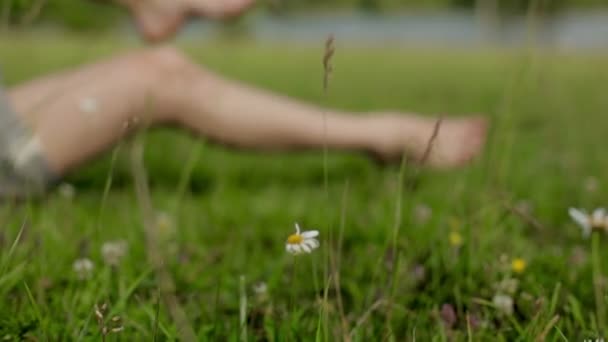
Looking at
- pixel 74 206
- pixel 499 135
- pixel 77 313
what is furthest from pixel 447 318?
pixel 74 206

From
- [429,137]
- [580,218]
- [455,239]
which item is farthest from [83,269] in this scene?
[429,137]

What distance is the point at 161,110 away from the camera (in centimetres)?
196

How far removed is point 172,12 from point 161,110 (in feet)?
0.87

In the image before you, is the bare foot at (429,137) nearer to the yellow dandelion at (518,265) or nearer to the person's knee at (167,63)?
the person's knee at (167,63)

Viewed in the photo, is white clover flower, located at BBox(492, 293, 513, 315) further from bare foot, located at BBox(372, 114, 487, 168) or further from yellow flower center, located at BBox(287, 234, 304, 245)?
bare foot, located at BBox(372, 114, 487, 168)

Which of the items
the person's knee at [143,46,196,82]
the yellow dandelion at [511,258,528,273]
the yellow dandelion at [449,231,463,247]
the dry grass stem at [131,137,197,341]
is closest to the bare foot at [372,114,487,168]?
the person's knee at [143,46,196,82]

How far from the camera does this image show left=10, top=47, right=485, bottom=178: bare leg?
1.84 m

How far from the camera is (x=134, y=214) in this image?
1749mm

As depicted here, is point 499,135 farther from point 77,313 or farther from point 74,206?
point 74,206

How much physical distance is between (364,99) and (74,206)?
12.5ft

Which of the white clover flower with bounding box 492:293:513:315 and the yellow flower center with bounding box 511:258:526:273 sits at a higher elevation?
the white clover flower with bounding box 492:293:513:315

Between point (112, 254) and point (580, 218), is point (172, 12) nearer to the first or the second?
point (112, 254)

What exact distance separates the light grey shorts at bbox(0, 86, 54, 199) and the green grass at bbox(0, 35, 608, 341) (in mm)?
66

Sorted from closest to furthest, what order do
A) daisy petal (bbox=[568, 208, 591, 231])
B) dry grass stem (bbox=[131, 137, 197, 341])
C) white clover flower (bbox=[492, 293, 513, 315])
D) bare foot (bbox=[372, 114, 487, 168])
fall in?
dry grass stem (bbox=[131, 137, 197, 341]) < daisy petal (bbox=[568, 208, 591, 231]) < white clover flower (bbox=[492, 293, 513, 315]) < bare foot (bbox=[372, 114, 487, 168])
